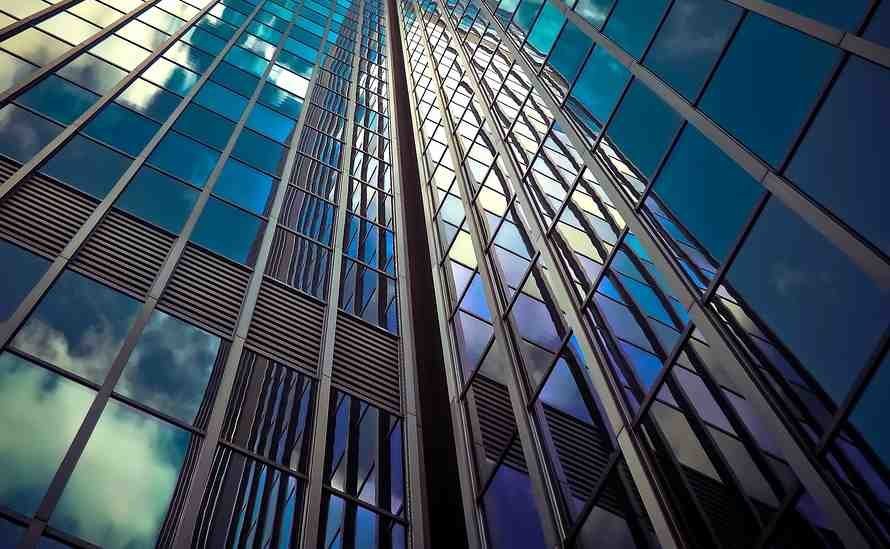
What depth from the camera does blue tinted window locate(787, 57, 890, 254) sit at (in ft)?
26.0

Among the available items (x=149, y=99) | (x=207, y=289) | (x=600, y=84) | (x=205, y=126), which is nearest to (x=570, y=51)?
(x=600, y=84)

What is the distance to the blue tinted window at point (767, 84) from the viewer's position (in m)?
9.54

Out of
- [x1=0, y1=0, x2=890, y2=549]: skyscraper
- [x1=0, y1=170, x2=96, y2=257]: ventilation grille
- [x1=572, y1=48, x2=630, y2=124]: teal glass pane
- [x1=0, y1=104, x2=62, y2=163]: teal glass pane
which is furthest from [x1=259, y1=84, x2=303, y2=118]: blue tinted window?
[x1=572, y1=48, x2=630, y2=124]: teal glass pane

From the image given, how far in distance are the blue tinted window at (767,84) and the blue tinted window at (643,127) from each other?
1.21 metres

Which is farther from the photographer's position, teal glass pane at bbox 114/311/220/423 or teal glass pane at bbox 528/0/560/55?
teal glass pane at bbox 528/0/560/55

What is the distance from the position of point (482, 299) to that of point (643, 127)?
6360mm

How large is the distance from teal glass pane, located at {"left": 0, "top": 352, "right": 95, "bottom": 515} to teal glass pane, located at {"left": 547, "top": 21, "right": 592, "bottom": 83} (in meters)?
13.8

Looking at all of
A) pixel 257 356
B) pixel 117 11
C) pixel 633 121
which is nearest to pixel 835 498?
pixel 633 121

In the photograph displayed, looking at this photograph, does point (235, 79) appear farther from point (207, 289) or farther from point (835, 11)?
point (835, 11)

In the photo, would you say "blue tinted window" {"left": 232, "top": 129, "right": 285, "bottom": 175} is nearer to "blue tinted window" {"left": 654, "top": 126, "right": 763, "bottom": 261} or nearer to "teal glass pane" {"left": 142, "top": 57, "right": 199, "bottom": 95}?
"teal glass pane" {"left": 142, "top": 57, "right": 199, "bottom": 95}

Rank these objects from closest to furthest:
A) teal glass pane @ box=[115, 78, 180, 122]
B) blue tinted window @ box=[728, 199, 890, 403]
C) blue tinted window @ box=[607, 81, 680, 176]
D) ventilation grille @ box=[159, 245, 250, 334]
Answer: blue tinted window @ box=[728, 199, 890, 403]
blue tinted window @ box=[607, 81, 680, 176]
ventilation grille @ box=[159, 245, 250, 334]
teal glass pane @ box=[115, 78, 180, 122]

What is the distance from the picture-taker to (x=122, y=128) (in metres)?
19.0

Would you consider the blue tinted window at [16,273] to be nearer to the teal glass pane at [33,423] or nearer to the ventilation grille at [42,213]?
the ventilation grille at [42,213]

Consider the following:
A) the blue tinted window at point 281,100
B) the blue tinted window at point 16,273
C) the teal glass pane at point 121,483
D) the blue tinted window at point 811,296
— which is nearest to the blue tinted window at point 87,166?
the blue tinted window at point 16,273
